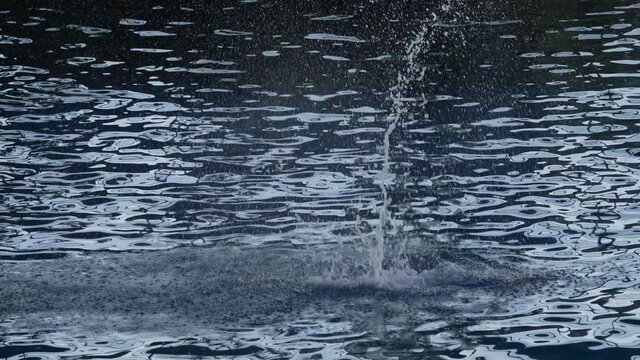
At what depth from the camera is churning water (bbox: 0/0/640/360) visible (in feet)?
28.3

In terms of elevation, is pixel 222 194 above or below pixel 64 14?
below

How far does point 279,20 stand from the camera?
20.5 metres

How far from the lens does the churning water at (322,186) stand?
8617 mm

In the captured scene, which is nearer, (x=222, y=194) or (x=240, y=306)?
(x=240, y=306)

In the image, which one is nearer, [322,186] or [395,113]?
[322,186]

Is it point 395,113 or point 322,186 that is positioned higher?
point 395,113

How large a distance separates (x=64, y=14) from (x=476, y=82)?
8.74m

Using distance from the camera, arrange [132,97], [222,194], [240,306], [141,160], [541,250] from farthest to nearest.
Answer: [132,97], [141,160], [222,194], [541,250], [240,306]

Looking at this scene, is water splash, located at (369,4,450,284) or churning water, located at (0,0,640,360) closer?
churning water, located at (0,0,640,360)

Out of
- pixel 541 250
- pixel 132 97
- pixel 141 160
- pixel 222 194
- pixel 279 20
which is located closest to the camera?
pixel 541 250

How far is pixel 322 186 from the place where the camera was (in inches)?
477

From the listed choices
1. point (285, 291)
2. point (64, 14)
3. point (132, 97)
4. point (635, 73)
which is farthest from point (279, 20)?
point (285, 291)

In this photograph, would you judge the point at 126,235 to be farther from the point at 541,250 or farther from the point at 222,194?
the point at 541,250

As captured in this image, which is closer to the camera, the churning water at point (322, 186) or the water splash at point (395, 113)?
the churning water at point (322, 186)
